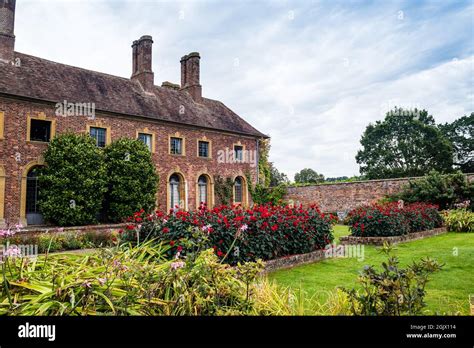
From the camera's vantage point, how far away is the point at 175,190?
19.5 m

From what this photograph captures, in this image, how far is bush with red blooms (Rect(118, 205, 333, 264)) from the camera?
535cm

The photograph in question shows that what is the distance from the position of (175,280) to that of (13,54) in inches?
701

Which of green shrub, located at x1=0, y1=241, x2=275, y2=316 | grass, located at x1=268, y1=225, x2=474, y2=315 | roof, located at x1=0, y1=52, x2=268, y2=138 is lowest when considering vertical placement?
grass, located at x1=268, y1=225, x2=474, y2=315

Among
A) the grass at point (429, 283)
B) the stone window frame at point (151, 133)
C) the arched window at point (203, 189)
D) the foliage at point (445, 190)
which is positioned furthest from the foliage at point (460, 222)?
the stone window frame at point (151, 133)

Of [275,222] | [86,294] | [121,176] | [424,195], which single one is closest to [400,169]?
[424,195]

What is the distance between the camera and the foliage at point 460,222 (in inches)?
485

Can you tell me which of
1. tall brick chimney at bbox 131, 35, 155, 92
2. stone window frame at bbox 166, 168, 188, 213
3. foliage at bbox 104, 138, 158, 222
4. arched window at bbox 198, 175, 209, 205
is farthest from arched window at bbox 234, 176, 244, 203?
tall brick chimney at bbox 131, 35, 155, 92

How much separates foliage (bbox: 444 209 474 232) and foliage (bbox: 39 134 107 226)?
14742mm

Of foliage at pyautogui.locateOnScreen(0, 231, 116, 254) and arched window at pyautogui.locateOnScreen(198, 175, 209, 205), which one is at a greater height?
arched window at pyautogui.locateOnScreen(198, 175, 209, 205)

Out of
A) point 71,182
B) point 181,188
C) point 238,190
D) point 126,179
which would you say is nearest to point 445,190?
point 238,190

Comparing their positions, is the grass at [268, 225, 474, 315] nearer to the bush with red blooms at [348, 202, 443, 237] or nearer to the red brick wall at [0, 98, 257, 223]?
the bush with red blooms at [348, 202, 443, 237]

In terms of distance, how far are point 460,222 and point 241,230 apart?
11009 mm

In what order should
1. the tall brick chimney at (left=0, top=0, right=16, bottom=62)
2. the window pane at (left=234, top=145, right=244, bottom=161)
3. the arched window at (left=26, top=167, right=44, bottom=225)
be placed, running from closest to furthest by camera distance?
1. the arched window at (left=26, top=167, right=44, bottom=225)
2. the tall brick chimney at (left=0, top=0, right=16, bottom=62)
3. the window pane at (left=234, top=145, right=244, bottom=161)
